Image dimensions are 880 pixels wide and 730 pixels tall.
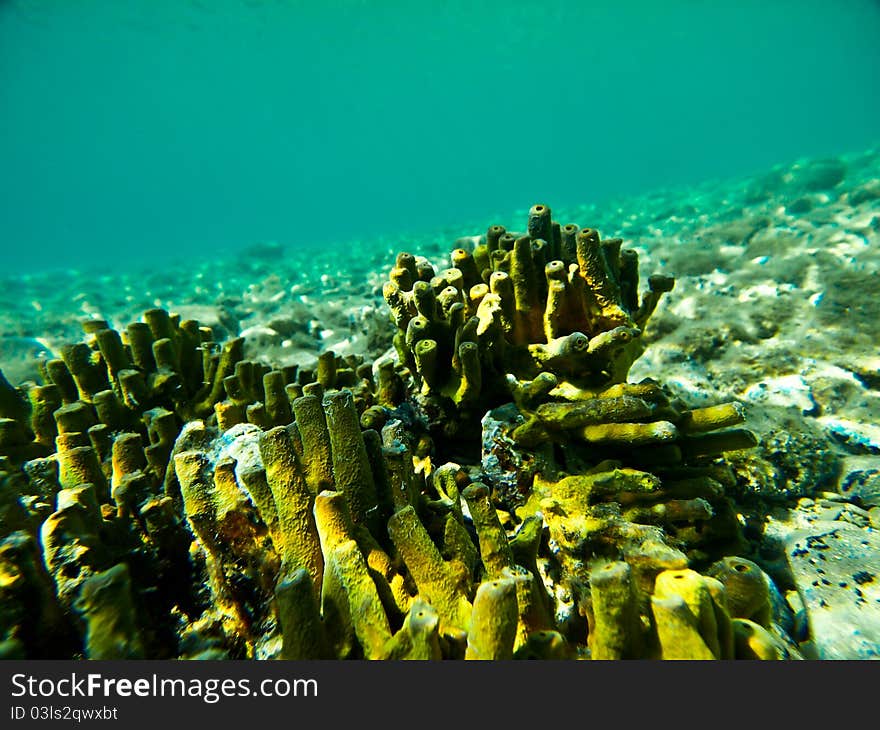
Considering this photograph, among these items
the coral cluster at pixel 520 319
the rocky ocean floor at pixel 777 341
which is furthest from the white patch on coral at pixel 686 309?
the coral cluster at pixel 520 319

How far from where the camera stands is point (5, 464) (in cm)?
223

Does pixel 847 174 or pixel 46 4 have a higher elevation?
pixel 46 4

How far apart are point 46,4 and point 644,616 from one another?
72323 millimetres

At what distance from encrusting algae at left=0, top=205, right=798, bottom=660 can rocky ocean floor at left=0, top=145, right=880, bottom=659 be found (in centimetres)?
56

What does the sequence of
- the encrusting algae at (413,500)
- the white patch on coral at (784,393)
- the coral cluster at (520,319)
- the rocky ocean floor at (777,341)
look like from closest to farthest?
the encrusting algae at (413,500), the rocky ocean floor at (777,341), the coral cluster at (520,319), the white patch on coral at (784,393)

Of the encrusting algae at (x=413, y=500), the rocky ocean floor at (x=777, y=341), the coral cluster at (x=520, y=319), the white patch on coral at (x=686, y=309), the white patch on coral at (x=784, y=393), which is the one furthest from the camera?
the white patch on coral at (x=686, y=309)

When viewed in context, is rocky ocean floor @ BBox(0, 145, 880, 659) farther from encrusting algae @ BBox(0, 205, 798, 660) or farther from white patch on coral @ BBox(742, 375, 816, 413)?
encrusting algae @ BBox(0, 205, 798, 660)

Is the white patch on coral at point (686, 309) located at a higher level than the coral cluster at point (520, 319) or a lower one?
higher

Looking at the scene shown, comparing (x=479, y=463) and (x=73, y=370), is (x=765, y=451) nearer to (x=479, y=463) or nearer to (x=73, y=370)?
(x=479, y=463)

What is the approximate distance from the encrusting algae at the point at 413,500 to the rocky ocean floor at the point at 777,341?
0.56 meters

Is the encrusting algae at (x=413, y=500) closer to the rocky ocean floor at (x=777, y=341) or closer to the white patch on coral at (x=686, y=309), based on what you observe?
the rocky ocean floor at (x=777, y=341)

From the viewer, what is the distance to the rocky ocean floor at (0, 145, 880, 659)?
229 centimetres

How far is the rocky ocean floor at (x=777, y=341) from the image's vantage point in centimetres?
229

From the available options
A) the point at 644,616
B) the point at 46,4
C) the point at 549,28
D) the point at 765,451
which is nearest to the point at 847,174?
the point at 765,451
